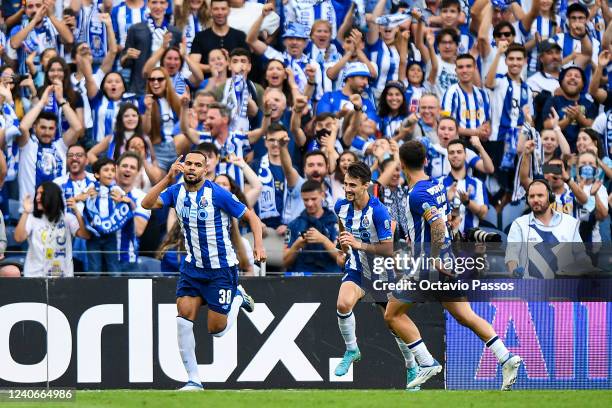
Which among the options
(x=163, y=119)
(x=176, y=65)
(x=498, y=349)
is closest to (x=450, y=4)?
(x=176, y=65)

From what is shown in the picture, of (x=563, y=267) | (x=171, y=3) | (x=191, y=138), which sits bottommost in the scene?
(x=563, y=267)

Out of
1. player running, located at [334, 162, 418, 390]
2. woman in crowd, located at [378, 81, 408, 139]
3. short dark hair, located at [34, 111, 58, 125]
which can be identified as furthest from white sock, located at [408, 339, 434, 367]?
short dark hair, located at [34, 111, 58, 125]

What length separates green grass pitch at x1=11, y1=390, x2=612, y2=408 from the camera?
9.98 metres

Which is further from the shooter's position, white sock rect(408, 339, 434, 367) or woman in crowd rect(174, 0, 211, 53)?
woman in crowd rect(174, 0, 211, 53)

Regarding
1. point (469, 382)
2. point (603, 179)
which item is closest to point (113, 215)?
Result: point (469, 382)

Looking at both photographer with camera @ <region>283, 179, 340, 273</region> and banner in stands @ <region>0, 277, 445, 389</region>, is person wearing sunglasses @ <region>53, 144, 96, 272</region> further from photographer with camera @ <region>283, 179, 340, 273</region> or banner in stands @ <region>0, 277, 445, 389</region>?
photographer with camera @ <region>283, 179, 340, 273</region>

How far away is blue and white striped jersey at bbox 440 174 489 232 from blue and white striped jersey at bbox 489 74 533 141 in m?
1.20

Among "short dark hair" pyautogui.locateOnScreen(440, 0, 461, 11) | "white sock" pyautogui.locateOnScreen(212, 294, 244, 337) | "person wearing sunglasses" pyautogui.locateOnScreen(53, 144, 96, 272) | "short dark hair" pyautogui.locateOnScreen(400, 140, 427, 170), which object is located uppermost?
"short dark hair" pyautogui.locateOnScreen(440, 0, 461, 11)

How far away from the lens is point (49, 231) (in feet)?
44.1

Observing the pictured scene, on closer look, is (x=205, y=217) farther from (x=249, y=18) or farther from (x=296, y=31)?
(x=249, y=18)

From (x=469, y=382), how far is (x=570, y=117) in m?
4.57

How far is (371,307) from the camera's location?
516 inches

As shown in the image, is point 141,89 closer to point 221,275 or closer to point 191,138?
point 191,138

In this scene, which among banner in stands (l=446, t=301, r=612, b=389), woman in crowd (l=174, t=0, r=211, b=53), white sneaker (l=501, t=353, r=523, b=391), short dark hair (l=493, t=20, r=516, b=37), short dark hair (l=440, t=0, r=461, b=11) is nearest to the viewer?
white sneaker (l=501, t=353, r=523, b=391)
